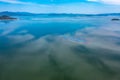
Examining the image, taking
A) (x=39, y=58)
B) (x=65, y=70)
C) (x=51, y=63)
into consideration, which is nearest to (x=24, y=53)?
(x=39, y=58)

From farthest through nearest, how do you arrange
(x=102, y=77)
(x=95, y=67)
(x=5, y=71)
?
(x=95, y=67) < (x=5, y=71) < (x=102, y=77)

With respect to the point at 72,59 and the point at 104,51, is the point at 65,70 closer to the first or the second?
the point at 72,59

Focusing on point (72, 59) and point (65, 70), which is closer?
point (65, 70)

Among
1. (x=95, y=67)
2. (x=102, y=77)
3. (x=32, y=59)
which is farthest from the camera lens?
(x=32, y=59)

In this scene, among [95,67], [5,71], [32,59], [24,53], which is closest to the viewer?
[5,71]

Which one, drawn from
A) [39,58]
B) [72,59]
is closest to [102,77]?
[72,59]

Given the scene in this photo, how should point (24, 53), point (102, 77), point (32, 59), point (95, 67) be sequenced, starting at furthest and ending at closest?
point (24, 53) < point (32, 59) < point (95, 67) < point (102, 77)

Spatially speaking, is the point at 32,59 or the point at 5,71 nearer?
the point at 5,71

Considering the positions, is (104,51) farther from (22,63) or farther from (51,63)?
(22,63)
